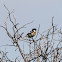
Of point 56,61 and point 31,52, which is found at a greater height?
point 31,52

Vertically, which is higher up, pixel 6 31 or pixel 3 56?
pixel 6 31

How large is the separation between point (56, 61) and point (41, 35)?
71 cm

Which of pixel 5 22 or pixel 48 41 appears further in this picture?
pixel 48 41

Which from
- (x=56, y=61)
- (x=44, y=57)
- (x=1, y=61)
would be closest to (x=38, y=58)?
(x=44, y=57)

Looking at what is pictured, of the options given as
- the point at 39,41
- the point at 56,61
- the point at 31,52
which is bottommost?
the point at 56,61

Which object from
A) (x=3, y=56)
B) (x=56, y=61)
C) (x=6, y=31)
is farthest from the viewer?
(x=3, y=56)

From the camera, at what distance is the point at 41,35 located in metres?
4.07

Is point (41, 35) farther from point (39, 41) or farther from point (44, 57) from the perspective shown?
point (44, 57)

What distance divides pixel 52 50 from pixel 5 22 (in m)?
1.28

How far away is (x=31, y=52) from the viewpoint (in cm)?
407

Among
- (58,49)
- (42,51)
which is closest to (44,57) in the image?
(42,51)

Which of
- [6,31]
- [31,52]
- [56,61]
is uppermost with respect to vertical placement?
[6,31]

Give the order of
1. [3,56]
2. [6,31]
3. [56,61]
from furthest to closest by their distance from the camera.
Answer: [3,56] < [56,61] < [6,31]

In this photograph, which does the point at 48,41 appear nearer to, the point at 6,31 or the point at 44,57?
the point at 44,57
